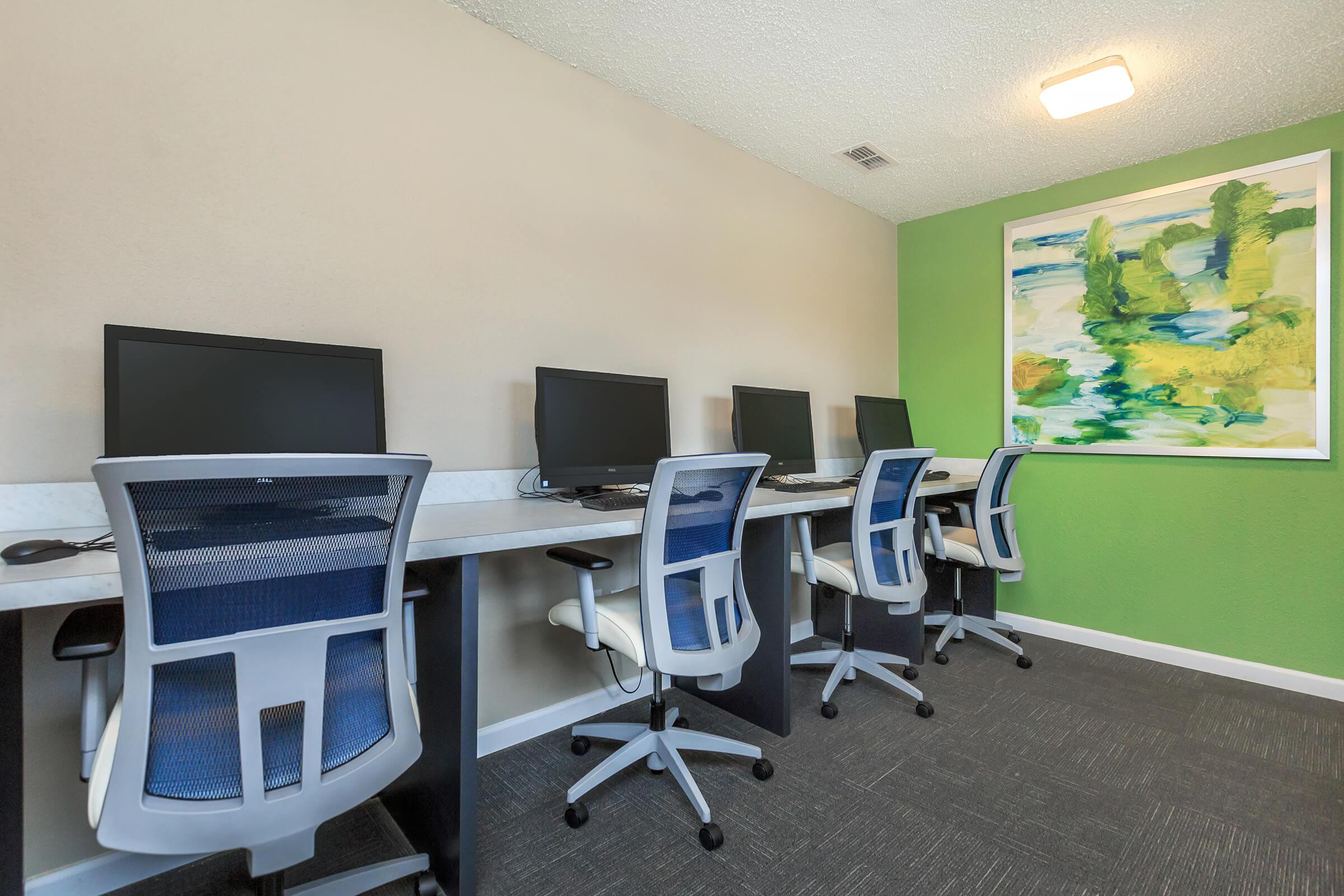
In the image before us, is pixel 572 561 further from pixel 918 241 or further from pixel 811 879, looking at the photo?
pixel 918 241

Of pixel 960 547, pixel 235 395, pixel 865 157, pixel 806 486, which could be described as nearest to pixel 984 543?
pixel 960 547

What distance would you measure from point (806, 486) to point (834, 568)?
1.70 feet

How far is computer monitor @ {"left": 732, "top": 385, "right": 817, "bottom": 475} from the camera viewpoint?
316 centimetres

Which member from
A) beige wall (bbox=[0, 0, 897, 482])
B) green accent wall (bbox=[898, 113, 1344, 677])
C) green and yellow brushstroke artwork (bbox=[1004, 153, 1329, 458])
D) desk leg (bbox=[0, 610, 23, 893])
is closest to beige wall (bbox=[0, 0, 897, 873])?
beige wall (bbox=[0, 0, 897, 482])

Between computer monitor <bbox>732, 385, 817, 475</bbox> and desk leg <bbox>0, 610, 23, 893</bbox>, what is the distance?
8.15 ft

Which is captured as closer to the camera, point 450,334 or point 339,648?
point 339,648

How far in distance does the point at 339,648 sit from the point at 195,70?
1.76 meters

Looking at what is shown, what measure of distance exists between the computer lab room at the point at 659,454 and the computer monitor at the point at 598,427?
0.02 metres

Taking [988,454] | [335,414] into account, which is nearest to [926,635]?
[988,454]

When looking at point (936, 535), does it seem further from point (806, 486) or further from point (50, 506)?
point (50, 506)

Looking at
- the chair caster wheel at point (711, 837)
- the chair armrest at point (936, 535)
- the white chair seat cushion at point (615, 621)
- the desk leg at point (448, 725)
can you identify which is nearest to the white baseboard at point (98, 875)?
the desk leg at point (448, 725)

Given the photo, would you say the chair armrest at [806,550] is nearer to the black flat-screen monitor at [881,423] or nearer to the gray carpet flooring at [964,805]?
the gray carpet flooring at [964,805]

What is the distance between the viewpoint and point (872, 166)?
3.66 metres

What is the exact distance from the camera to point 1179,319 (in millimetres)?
3383
